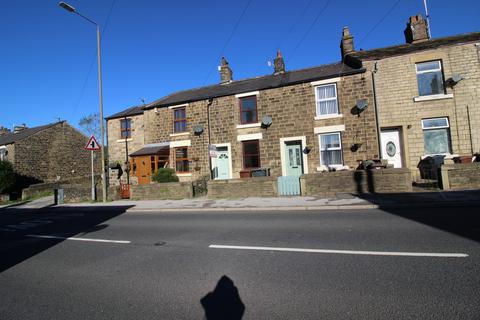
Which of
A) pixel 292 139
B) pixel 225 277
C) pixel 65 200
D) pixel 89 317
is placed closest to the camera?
pixel 89 317

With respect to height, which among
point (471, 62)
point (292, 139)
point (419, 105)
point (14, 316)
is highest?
point (471, 62)

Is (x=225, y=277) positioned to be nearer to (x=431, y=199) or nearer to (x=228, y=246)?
(x=228, y=246)

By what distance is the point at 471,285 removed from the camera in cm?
342

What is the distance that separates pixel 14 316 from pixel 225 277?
2627 mm

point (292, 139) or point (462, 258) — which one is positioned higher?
point (292, 139)

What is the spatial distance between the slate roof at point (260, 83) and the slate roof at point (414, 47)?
3.31ft

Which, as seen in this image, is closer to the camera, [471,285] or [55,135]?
[471,285]

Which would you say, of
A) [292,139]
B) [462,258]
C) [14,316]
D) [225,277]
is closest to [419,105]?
[292,139]

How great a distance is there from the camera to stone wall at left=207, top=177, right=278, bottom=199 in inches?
517

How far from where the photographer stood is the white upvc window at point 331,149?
15758 millimetres

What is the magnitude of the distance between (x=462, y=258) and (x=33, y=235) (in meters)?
10.3

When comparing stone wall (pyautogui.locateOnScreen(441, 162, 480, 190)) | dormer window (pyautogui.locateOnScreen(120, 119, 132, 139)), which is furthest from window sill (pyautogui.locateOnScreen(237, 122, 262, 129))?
stone wall (pyautogui.locateOnScreen(441, 162, 480, 190))

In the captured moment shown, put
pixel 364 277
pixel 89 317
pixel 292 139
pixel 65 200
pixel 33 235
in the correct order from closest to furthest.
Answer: pixel 89 317 < pixel 364 277 < pixel 33 235 < pixel 292 139 < pixel 65 200

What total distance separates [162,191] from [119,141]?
28.5 feet
